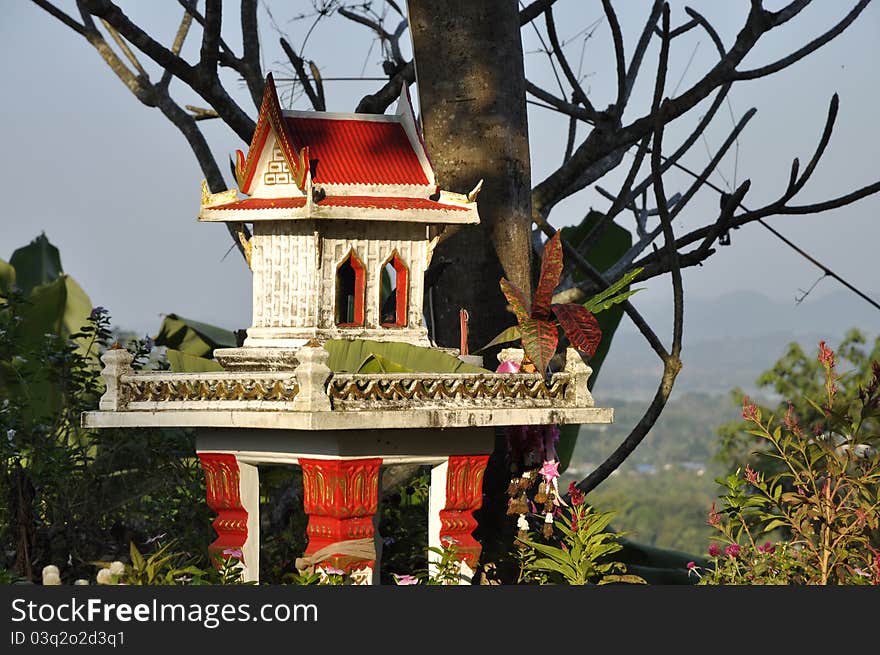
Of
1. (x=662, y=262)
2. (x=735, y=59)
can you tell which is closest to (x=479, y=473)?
(x=662, y=262)

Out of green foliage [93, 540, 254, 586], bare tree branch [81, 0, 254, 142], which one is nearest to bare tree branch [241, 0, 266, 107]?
bare tree branch [81, 0, 254, 142]

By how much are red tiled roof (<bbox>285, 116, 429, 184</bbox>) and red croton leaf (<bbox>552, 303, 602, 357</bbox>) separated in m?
1.44

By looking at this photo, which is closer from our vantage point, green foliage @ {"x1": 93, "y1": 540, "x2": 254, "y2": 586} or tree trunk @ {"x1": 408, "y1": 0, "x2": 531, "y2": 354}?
green foliage @ {"x1": 93, "y1": 540, "x2": 254, "y2": 586}

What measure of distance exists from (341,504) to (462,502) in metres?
1.01

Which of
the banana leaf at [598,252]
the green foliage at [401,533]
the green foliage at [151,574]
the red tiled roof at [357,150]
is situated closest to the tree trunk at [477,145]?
the green foliage at [401,533]

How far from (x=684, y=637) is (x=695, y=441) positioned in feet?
625

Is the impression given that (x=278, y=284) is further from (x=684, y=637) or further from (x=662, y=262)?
(x=662, y=262)

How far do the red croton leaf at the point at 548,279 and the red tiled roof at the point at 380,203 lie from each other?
2.32 feet

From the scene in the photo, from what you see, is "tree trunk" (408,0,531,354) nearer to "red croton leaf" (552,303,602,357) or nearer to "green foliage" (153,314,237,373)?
"red croton leaf" (552,303,602,357)

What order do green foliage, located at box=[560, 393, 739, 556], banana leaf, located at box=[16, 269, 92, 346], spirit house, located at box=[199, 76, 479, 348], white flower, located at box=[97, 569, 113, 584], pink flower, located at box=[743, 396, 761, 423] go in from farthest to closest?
green foliage, located at box=[560, 393, 739, 556], banana leaf, located at box=[16, 269, 92, 346], spirit house, located at box=[199, 76, 479, 348], pink flower, located at box=[743, 396, 761, 423], white flower, located at box=[97, 569, 113, 584]

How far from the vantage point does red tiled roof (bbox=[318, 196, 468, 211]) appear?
9.58 metres

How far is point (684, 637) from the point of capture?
7.99 meters

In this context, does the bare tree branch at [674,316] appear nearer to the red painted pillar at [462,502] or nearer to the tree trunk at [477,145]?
the tree trunk at [477,145]

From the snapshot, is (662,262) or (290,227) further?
(662,262)
